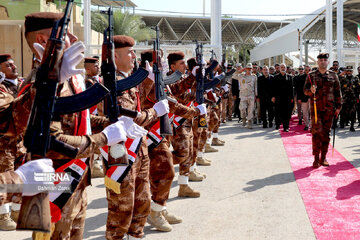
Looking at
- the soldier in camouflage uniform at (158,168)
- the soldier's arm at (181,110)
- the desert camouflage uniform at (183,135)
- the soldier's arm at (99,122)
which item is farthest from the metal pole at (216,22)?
the soldier's arm at (99,122)

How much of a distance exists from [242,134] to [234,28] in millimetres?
25751

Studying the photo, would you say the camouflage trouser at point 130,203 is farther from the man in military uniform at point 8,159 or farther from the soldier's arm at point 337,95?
the soldier's arm at point 337,95

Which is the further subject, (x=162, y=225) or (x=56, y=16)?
(x=162, y=225)

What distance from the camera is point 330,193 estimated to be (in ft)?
18.4

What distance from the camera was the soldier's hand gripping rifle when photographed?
2633mm

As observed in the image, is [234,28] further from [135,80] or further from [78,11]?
[135,80]

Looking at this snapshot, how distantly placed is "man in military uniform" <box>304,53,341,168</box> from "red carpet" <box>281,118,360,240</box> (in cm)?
41

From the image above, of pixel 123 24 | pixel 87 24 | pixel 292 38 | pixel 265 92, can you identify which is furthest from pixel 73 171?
pixel 123 24

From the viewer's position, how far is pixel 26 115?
6.98 feet

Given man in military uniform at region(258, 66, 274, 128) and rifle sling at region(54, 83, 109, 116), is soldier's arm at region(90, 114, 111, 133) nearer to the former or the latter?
rifle sling at region(54, 83, 109, 116)

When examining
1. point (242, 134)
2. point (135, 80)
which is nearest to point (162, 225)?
point (135, 80)

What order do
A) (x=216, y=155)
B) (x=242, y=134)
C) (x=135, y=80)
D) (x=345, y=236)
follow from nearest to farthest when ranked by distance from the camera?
(x=135, y=80) < (x=345, y=236) < (x=216, y=155) < (x=242, y=134)

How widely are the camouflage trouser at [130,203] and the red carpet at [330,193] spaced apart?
190cm

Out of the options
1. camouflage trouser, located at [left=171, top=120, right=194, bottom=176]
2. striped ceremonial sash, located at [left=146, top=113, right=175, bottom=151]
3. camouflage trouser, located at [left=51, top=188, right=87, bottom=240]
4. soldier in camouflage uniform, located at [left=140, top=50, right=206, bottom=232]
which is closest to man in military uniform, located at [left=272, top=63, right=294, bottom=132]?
camouflage trouser, located at [left=171, top=120, right=194, bottom=176]
